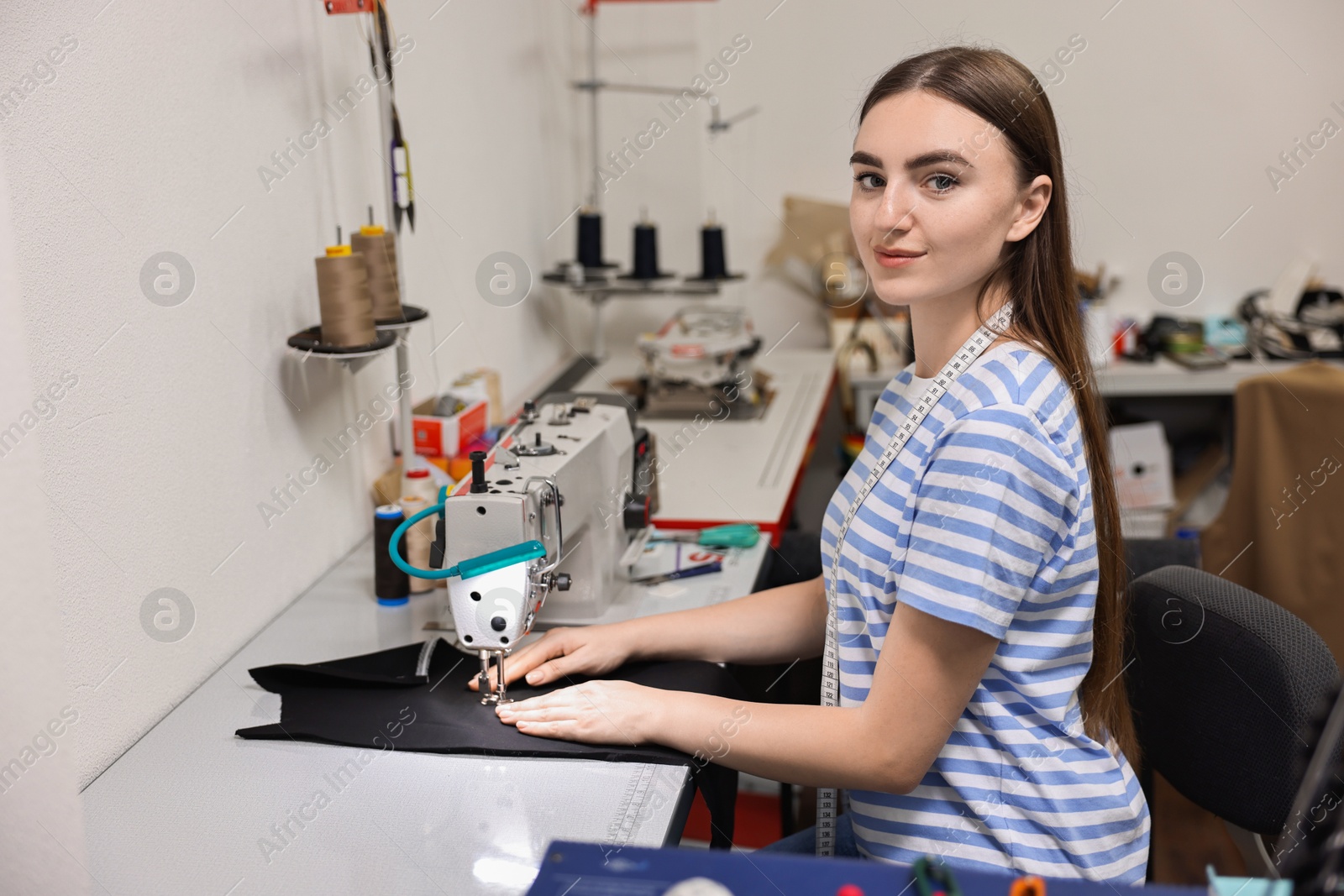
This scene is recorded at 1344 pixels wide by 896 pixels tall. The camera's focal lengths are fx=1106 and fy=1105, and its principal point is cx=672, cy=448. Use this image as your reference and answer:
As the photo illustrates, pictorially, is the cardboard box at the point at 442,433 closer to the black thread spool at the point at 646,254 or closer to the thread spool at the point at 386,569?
the thread spool at the point at 386,569

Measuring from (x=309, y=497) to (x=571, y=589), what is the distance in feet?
1.49

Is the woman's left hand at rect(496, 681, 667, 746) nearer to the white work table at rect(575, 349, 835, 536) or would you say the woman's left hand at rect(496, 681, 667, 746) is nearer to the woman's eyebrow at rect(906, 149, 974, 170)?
the woman's eyebrow at rect(906, 149, 974, 170)

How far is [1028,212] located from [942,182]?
10 centimetres

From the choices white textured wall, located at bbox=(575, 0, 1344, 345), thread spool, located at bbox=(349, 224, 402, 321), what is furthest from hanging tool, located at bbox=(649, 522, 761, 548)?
white textured wall, located at bbox=(575, 0, 1344, 345)

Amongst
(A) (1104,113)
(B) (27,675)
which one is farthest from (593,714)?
(A) (1104,113)

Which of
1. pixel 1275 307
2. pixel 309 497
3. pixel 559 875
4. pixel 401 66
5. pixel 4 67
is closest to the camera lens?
pixel 559 875

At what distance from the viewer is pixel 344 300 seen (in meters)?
1.53

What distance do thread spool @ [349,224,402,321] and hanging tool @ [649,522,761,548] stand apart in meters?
0.58

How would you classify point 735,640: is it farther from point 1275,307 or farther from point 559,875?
point 1275,307

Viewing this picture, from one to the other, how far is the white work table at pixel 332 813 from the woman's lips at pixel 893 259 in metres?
0.57

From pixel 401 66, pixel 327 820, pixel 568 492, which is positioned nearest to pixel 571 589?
pixel 568 492

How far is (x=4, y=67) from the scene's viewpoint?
1045 millimetres

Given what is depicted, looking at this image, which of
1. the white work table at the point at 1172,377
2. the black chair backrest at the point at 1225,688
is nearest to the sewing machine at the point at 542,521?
the black chair backrest at the point at 1225,688

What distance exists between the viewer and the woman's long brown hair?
1135 mm
